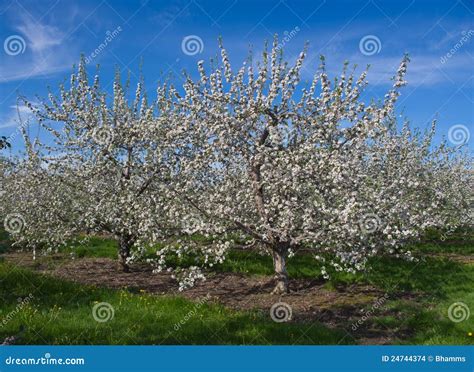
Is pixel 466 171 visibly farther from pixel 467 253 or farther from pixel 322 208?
pixel 322 208

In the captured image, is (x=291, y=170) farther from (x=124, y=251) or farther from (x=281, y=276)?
(x=124, y=251)

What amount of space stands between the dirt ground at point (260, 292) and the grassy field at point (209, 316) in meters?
0.17

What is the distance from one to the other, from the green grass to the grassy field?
0.7 inches

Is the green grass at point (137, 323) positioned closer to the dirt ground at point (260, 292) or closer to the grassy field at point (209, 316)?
the grassy field at point (209, 316)

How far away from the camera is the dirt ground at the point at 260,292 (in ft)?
33.0

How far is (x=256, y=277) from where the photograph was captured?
1383 cm

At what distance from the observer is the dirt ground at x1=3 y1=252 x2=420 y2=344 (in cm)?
1005

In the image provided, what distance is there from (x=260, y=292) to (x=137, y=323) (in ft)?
13.9

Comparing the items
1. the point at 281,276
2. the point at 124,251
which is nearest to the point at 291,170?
the point at 281,276

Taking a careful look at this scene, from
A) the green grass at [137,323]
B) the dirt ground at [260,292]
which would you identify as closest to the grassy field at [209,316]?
the green grass at [137,323]

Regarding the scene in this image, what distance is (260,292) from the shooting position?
12.2m

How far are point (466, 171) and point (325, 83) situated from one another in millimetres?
21537

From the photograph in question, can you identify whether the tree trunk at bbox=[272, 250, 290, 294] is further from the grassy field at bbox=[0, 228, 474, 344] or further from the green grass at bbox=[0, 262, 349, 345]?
the green grass at bbox=[0, 262, 349, 345]

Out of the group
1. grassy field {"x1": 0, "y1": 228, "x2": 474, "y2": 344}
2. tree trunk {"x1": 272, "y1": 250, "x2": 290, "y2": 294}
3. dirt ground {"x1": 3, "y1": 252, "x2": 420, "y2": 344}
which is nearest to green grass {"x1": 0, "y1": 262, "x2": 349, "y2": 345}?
grassy field {"x1": 0, "y1": 228, "x2": 474, "y2": 344}
